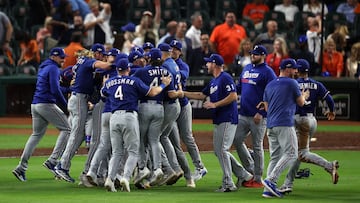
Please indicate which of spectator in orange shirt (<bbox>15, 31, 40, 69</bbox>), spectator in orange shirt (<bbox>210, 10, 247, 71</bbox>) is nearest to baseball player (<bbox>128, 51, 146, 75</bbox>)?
spectator in orange shirt (<bbox>210, 10, 247, 71</bbox>)

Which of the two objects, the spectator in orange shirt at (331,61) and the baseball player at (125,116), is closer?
the baseball player at (125,116)

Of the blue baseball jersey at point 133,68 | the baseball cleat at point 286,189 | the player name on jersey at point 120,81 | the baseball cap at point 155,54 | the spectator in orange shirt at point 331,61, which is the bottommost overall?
the baseball cleat at point 286,189

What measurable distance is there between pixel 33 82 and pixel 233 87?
12.0m

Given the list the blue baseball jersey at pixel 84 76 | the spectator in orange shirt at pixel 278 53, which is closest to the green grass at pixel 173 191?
the blue baseball jersey at pixel 84 76

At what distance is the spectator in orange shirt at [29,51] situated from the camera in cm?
2683

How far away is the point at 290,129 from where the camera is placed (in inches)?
563

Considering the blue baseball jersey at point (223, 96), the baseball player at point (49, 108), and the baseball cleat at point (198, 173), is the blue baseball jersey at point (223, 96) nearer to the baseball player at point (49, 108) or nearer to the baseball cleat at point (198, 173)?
the baseball cleat at point (198, 173)

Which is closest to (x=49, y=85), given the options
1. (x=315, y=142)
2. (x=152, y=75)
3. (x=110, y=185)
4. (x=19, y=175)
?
(x=19, y=175)

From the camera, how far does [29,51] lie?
1061 inches

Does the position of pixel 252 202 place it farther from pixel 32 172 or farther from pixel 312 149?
pixel 312 149

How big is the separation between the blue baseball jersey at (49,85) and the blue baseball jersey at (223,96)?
256 cm

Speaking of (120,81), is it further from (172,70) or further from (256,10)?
(256,10)

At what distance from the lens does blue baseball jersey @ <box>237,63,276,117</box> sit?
50.5 feet

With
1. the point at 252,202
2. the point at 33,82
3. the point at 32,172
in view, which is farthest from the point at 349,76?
the point at 252,202
